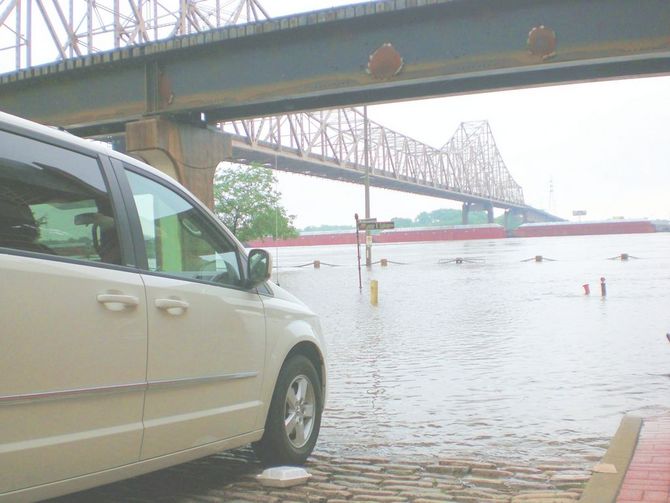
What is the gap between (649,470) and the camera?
430 cm

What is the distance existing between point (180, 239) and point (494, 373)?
5304 millimetres

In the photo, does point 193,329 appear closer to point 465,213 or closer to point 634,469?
point 634,469

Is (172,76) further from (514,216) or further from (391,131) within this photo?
(514,216)

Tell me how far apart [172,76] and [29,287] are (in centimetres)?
1500

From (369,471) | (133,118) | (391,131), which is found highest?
(391,131)

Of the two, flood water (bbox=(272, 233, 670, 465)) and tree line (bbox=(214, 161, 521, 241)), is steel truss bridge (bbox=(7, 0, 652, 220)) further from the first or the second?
tree line (bbox=(214, 161, 521, 241))

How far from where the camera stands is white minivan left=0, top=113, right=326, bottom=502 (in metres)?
2.93

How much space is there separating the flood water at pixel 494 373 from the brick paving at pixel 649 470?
0.37 metres

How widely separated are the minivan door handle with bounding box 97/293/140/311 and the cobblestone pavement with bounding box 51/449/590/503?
124cm

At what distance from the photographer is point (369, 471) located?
4.73 meters

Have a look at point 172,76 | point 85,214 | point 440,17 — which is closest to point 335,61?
point 440,17

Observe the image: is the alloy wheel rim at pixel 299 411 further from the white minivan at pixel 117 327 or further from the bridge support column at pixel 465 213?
the bridge support column at pixel 465 213

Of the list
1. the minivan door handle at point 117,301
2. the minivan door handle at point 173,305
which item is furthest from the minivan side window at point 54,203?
the minivan door handle at point 173,305

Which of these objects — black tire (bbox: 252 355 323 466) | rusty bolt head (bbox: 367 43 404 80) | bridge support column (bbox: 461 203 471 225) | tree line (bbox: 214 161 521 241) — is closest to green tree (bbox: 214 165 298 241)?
tree line (bbox: 214 161 521 241)
